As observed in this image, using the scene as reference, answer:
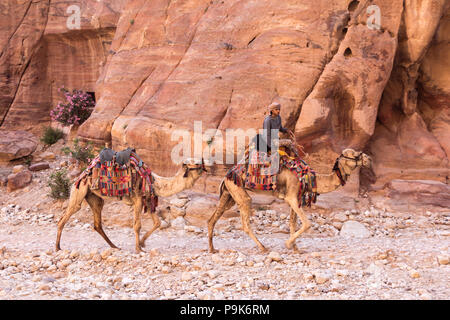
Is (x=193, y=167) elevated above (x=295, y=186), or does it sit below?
above

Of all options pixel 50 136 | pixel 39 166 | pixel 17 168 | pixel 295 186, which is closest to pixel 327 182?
pixel 295 186

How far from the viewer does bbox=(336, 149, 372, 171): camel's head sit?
541cm

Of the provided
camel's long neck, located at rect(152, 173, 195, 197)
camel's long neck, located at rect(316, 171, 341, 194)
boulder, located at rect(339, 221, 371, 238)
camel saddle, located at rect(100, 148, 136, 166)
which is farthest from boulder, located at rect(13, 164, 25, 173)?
boulder, located at rect(339, 221, 371, 238)

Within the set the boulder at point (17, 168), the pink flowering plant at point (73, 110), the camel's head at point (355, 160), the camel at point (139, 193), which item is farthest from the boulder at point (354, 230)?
the pink flowering plant at point (73, 110)

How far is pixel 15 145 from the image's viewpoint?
40.2 feet

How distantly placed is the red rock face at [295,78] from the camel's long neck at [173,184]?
10.1 feet

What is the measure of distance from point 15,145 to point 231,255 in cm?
1040

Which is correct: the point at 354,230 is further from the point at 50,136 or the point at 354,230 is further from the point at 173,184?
the point at 50,136

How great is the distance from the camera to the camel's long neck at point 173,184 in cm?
554

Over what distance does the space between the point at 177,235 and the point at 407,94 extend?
24.0ft

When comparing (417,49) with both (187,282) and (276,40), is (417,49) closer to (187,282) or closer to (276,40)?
(276,40)

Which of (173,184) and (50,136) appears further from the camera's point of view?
(50,136)

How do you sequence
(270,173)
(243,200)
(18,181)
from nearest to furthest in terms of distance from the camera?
(270,173) < (243,200) < (18,181)

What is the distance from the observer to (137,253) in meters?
5.83
